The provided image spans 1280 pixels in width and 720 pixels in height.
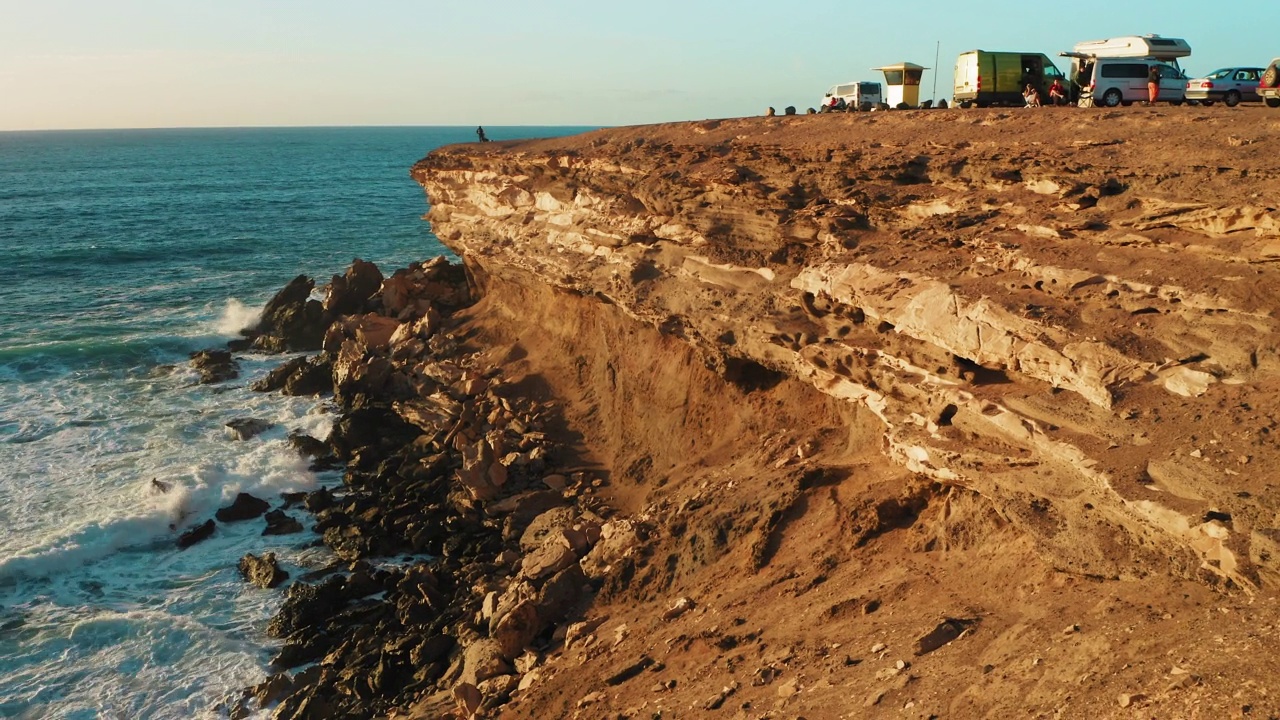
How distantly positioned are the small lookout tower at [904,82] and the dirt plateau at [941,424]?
10.2m

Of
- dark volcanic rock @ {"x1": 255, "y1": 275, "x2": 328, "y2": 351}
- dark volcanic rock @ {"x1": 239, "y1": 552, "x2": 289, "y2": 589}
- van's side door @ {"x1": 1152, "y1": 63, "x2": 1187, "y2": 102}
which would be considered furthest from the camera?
dark volcanic rock @ {"x1": 255, "y1": 275, "x2": 328, "y2": 351}

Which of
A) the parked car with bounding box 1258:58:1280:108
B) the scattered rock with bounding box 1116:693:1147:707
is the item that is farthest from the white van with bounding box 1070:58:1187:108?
the scattered rock with bounding box 1116:693:1147:707

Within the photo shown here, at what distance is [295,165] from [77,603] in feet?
349

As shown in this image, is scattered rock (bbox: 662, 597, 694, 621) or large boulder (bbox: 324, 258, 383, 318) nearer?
scattered rock (bbox: 662, 597, 694, 621)

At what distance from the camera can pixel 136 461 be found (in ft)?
75.3

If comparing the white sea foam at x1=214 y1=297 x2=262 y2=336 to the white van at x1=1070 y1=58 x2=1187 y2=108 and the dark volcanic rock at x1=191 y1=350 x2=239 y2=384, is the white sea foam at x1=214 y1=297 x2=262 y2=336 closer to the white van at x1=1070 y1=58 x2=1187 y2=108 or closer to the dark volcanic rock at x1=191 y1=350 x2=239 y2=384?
the dark volcanic rock at x1=191 y1=350 x2=239 y2=384

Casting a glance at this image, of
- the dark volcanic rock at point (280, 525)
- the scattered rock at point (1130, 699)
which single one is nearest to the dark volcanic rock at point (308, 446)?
the dark volcanic rock at point (280, 525)

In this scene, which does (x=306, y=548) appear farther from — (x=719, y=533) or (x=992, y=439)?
(x=992, y=439)

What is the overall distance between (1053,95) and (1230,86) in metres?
4.17

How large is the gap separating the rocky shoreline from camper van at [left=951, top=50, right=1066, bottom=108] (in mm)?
13601

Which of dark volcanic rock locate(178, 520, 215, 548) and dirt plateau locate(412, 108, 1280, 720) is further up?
dirt plateau locate(412, 108, 1280, 720)

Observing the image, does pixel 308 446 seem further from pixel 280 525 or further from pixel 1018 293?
pixel 1018 293

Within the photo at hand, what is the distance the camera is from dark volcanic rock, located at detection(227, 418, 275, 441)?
24.5 m

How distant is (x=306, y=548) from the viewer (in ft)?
63.3
